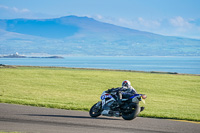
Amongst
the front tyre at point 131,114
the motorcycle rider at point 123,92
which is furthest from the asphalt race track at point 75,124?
the motorcycle rider at point 123,92

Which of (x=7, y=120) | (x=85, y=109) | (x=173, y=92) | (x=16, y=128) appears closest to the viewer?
(x=16, y=128)

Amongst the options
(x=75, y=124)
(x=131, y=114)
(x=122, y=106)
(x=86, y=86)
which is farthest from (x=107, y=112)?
(x=86, y=86)

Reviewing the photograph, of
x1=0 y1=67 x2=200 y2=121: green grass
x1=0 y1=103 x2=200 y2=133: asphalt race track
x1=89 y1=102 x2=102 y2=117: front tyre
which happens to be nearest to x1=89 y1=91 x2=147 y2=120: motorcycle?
x1=89 y1=102 x2=102 y2=117: front tyre

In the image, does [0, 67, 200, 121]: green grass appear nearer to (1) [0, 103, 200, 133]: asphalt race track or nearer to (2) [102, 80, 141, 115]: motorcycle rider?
(1) [0, 103, 200, 133]: asphalt race track

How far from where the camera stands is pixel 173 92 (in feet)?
105

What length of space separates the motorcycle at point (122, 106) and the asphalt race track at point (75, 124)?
244 millimetres

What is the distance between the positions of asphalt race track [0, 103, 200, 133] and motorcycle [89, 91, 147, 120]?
0.24 metres

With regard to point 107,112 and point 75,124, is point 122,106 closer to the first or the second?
point 107,112

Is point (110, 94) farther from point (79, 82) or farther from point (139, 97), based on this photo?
point (79, 82)

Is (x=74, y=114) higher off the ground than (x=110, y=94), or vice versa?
(x=110, y=94)

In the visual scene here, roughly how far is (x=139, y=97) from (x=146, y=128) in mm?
1618

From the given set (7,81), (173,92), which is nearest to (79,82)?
(7,81)

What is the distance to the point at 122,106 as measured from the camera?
13539mm

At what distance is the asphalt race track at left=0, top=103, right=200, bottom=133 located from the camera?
11.3 metres
